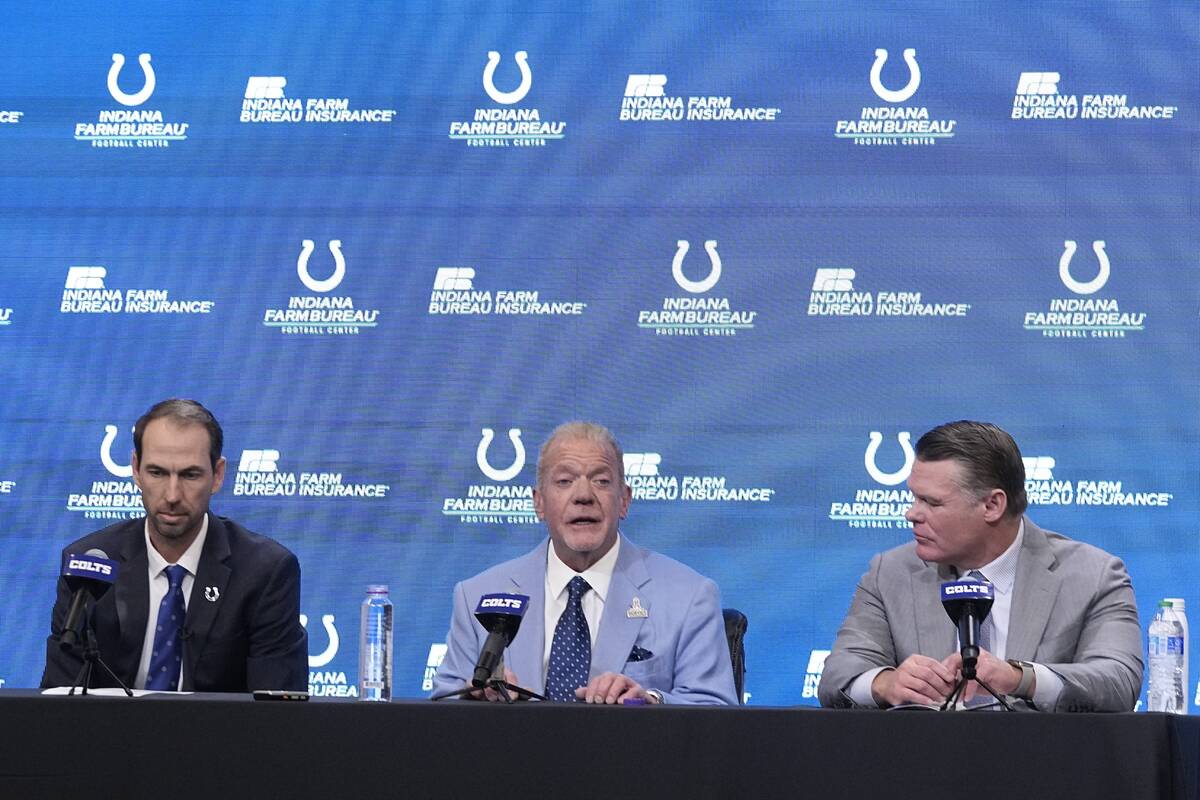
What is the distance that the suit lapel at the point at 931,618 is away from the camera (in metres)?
3.25

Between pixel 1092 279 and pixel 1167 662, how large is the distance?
2.46 metres

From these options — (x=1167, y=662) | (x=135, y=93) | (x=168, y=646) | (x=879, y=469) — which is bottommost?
(x=168, y=646)

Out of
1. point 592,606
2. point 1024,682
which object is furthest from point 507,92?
point 1024,682

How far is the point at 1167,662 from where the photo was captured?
2.98 meters

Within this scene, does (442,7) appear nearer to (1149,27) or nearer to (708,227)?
(708,227)

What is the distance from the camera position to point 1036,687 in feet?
9.38

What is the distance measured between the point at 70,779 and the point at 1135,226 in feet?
13.3

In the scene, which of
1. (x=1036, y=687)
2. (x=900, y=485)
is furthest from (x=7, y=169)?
(x=1036, y=687)

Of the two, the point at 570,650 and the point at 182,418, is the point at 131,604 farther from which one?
the point at 570,650

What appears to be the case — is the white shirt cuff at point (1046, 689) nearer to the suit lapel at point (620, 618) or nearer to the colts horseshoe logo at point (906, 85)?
the suit lapel at point (620, 618)

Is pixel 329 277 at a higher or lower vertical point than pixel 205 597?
higher

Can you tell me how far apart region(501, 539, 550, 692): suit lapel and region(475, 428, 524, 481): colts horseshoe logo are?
5.54ft

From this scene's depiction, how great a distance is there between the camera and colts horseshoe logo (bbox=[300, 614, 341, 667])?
5383mm

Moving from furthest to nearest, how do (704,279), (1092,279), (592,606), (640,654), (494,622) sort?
1. (704,279)
2. (1092,279)
3. (592,606)
4. (640,654)
5. (494,622)
